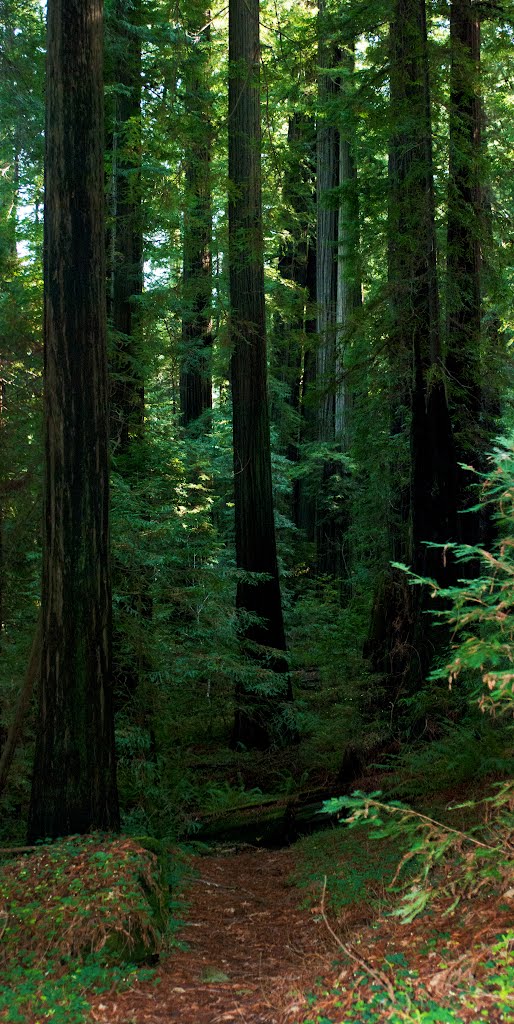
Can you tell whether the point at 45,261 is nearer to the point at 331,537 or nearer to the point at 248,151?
the point at 248,151

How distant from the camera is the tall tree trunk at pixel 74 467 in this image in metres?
6.12

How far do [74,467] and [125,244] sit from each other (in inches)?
360

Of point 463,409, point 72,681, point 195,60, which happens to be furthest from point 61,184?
point 195,60

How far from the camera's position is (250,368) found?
→ 435 inches

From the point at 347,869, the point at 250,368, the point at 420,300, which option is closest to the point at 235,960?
the point at 347,869

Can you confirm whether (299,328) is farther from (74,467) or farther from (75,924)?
(75,924)

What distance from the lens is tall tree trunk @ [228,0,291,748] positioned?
10.6 m

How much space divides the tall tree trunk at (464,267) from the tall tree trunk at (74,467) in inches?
168

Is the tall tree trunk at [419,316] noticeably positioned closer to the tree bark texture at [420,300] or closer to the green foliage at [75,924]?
the tree bark texture at [420,300]

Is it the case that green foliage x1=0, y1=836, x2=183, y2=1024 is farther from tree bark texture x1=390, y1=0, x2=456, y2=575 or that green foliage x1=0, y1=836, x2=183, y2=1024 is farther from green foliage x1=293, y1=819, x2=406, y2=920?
tree bark texture x1=390, y1=0, x2=456, y2=575

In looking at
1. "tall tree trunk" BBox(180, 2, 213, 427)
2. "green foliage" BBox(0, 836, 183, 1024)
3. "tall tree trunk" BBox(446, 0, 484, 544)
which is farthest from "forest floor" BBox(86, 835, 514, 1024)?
"tall tree trunk" BBox(180, 2, 213, 427)

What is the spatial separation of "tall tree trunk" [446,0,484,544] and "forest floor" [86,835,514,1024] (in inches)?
204

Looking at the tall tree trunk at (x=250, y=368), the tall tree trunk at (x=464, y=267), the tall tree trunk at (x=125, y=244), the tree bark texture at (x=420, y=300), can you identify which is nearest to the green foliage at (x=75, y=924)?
the tree bark texture at (x=420, y=300)

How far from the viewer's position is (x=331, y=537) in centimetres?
2056
